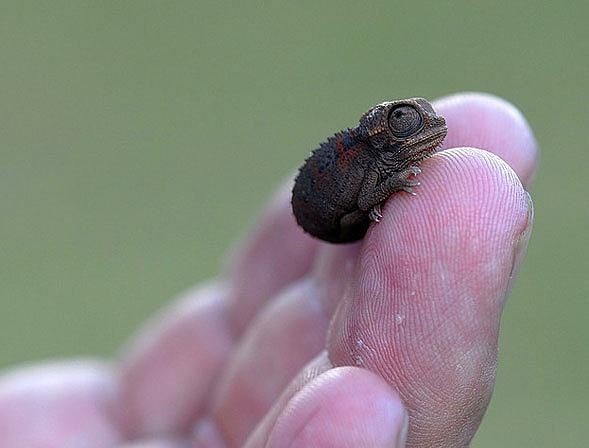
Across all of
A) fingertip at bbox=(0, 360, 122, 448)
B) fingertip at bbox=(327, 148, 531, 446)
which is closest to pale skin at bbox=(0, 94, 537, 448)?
fingertip at bbox=(327, 148, 531, 446)

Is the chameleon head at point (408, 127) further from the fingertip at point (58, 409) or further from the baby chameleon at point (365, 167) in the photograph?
the fingertip at point (58, 409)

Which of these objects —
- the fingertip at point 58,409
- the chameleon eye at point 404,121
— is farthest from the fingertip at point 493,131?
the fingertip at point 58,409

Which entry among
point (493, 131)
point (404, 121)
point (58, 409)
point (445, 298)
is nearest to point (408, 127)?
point (404, 121)

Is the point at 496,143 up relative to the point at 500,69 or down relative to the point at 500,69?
up

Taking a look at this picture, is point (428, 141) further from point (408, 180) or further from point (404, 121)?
point (408, 180)

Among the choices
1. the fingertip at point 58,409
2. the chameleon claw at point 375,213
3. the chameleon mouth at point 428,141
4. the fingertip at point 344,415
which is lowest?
the fingertip at point 58,409

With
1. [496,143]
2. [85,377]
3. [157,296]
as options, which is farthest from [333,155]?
[157,296]

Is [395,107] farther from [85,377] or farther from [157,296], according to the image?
[157,296]
